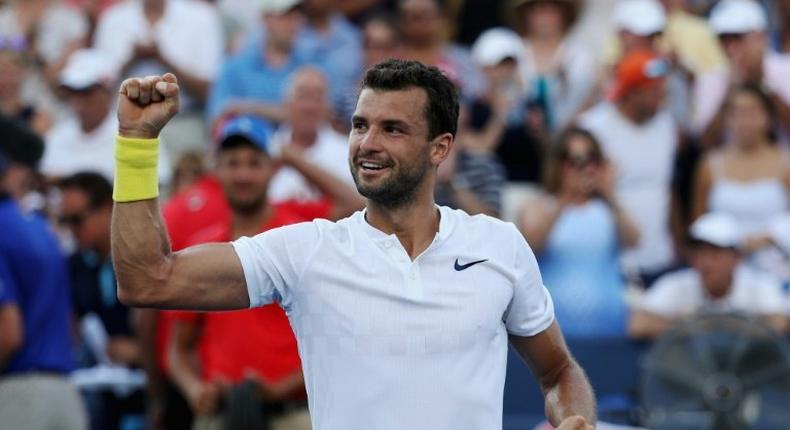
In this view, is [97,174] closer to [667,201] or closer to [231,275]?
[667,201]

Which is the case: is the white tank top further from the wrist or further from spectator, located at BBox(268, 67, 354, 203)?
the wrist

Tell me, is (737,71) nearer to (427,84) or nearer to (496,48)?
(496,48)

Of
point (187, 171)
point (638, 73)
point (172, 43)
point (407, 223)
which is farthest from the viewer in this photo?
point (172, 43)

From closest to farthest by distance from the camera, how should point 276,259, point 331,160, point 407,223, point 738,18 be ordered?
point 276,259 < point 407,223 < point 331,160 < point 738,18

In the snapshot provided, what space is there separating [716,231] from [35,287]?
3.81 m

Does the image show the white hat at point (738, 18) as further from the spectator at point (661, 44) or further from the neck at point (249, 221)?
the neck at point (249, 221)

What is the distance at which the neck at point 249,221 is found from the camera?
7.16m

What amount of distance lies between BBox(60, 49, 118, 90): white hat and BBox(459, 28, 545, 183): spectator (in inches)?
95.5

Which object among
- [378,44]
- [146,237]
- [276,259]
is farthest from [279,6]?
[146,237]

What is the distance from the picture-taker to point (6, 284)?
282 inches

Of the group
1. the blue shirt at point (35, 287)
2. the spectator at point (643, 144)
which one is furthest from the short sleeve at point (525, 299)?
the spectator at point (643, 144)

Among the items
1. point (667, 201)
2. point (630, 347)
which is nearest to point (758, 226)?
point (667, 201)

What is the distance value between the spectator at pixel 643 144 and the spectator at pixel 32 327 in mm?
3694

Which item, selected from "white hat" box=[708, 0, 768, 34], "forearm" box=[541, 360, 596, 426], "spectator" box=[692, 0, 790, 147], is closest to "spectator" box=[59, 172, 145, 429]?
"spectator" box=[692, 0, 790, 147]
